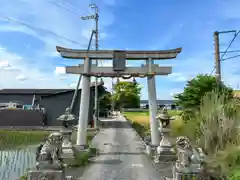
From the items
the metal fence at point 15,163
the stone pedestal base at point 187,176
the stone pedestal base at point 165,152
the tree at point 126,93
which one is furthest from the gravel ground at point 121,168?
the tree at point 126,93

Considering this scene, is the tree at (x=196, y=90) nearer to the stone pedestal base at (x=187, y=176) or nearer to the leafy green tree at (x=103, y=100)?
the stone pedestal base at (x=187, y=176)

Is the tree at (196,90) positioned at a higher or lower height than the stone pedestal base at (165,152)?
higher

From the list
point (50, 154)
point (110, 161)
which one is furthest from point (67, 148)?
point (50, 154)

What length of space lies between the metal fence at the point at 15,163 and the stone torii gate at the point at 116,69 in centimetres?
247

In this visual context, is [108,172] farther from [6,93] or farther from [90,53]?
[6,93]

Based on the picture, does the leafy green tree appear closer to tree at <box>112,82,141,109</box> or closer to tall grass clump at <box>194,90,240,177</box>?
tree at <box>112,82,141,109</box>

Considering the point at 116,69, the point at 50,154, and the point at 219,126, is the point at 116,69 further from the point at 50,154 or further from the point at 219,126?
the point at 50,154

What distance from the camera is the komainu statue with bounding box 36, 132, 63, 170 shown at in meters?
6.95

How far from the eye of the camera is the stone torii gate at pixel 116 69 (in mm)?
13061

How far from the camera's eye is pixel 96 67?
1321cm

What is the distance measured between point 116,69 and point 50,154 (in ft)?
22.1

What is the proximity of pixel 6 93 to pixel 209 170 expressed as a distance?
135ft

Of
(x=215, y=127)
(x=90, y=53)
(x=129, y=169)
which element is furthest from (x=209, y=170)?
(x=90, y=53)

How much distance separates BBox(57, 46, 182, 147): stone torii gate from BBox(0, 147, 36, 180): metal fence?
8.12ft
